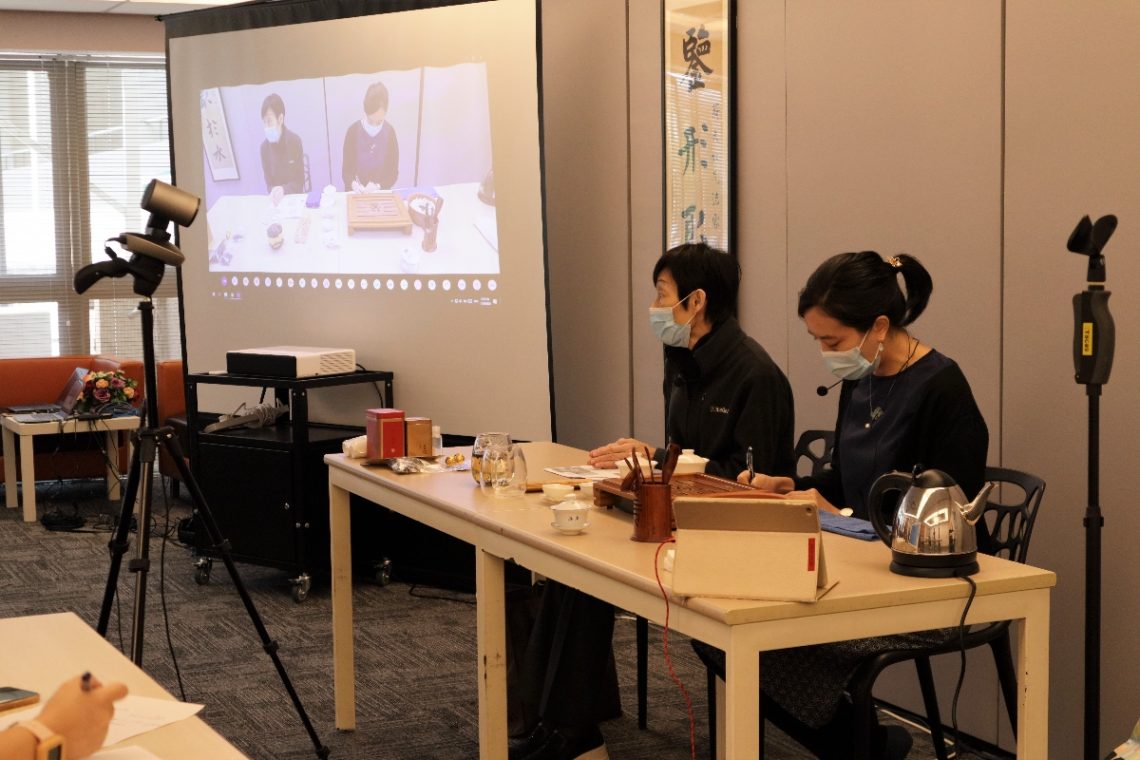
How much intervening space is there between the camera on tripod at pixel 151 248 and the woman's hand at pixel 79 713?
177 centimetres

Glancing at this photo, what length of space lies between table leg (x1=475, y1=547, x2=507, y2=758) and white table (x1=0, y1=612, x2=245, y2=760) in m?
0.99

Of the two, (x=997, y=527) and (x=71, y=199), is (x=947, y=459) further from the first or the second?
(x=71, y=199)

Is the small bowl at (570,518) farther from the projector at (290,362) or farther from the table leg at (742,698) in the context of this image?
the projector at (290,362)

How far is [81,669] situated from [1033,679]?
1.54 m

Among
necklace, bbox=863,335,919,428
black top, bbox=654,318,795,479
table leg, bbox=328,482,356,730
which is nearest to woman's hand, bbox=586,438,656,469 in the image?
black top, bbox=654,318,795,479

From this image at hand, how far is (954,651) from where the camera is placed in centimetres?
275

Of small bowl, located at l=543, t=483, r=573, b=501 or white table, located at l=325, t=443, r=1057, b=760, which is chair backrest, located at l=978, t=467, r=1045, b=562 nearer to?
white table, located at l=325, t=443, r=1057, b=760

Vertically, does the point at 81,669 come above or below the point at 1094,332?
below

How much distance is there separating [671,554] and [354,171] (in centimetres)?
364

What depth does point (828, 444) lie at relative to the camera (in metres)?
3.58

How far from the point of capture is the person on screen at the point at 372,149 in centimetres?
538

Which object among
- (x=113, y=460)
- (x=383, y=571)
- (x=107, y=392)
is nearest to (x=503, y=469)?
(x=383, y=571)

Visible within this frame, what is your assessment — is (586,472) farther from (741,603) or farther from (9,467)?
(9,467)

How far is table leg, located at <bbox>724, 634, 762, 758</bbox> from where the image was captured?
1952 millimetres
